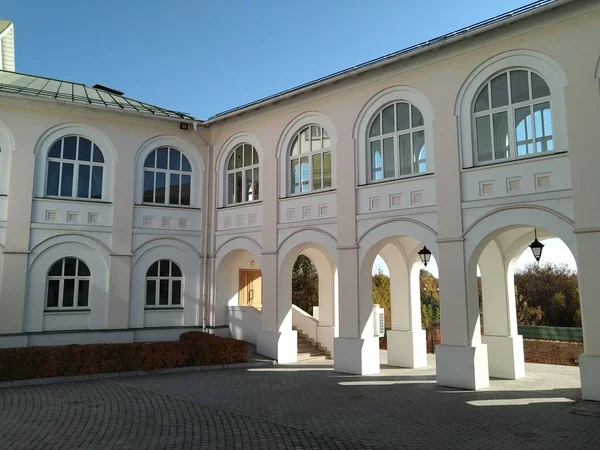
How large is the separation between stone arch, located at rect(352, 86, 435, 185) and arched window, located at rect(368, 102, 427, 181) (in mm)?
164

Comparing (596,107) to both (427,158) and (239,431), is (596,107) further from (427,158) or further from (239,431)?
(239,431)

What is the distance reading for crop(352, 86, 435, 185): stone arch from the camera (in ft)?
45.1

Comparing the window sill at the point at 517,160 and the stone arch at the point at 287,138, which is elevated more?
the stone arch at the point at 287,138

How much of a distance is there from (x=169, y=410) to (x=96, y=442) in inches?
85.7

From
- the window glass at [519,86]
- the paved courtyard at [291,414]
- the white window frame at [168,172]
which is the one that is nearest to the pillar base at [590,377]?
the paved courtyard at [291,414]

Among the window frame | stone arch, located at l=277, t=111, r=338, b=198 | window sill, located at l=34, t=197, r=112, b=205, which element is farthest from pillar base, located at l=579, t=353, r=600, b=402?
window sill, located at l=34, t=197, r=112, b=205

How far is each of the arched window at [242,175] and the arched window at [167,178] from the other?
1544 mm

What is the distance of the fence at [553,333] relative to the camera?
67.2 feet

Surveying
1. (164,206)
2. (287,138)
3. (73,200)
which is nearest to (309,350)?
(164,206)

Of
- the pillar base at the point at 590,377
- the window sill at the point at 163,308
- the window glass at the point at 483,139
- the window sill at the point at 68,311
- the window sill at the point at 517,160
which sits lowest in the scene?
the pillar base at the point at 590,377

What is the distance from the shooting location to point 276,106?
17234mm

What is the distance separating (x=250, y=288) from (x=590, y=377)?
1238 cm

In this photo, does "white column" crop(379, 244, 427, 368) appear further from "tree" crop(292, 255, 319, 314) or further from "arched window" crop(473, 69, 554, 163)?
"tree" crop(292, 255, 319, 314)

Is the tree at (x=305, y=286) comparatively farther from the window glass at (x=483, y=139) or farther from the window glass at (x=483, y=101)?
the window glass at (x=483, y=101)
